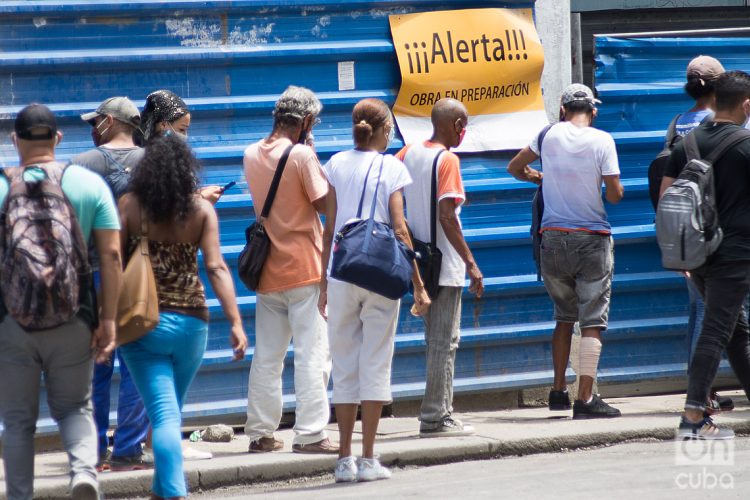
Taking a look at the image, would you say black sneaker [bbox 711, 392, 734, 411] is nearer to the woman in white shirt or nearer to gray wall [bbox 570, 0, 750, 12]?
the woman in white shirt

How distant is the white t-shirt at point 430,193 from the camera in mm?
6449

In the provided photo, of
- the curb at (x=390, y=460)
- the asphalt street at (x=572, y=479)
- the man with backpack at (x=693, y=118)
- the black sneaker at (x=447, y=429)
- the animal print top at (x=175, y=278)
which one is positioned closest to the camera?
A: the animal print top at (x=175, y=278)

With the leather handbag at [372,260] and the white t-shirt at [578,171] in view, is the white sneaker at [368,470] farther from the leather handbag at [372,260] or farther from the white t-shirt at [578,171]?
the white t-shirt at [578,171]

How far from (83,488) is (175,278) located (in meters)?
0.92

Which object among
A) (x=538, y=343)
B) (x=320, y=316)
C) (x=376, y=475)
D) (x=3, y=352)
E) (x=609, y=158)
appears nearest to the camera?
(x=3, y=352)

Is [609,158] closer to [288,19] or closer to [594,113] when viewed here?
[594,113]

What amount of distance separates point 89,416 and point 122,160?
164 cm

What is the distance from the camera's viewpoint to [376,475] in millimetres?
5789

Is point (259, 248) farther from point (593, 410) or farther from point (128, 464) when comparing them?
point (593, 410)

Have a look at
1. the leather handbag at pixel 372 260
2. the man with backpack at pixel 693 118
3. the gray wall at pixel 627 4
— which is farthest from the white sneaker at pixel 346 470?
the gray wall at pixel 627 4

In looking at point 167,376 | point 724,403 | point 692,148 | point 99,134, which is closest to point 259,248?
point 99,134

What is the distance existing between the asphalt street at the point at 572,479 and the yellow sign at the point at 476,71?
2.30 m

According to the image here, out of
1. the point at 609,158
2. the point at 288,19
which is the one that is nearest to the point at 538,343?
the point at 609,158

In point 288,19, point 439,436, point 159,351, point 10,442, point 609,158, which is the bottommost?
point 439,436
